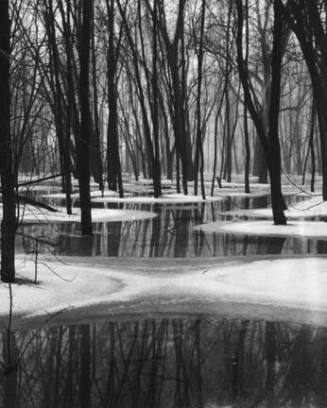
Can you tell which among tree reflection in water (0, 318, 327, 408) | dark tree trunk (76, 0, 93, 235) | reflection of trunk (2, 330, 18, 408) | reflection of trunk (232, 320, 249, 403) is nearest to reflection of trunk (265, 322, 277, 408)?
tree reflection in water (0, 318, 327, 408)

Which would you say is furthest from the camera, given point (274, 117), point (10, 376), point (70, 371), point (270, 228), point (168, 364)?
point (274, 117)

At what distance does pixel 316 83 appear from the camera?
1348 centimetres

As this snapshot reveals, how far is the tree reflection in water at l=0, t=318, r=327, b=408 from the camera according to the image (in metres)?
3.39

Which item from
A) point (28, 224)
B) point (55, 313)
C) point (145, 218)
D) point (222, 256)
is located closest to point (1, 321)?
point (55, 313)

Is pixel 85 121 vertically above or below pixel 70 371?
above

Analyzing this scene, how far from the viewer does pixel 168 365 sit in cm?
392

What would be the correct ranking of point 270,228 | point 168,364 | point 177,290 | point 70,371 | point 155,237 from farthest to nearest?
point 270,228 → point 155,237 → point 177,290 → point 168,364 → point 70,371

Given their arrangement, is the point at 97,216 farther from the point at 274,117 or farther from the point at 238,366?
the point at 238,366

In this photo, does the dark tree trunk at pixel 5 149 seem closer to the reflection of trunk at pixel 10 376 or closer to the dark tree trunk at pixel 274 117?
the reflection of trunk at pixel 10 376

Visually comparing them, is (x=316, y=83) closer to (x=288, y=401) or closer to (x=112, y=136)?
(x=112, y=136)

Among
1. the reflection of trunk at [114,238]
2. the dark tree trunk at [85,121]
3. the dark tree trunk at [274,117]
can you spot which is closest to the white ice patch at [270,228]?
the dark tree trunk at [274,117]

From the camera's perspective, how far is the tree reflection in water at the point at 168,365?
339 centimetres

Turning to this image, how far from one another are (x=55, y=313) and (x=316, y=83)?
10100 millimetres

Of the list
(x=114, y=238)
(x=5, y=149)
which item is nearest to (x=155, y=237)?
(x=114, y=238)
